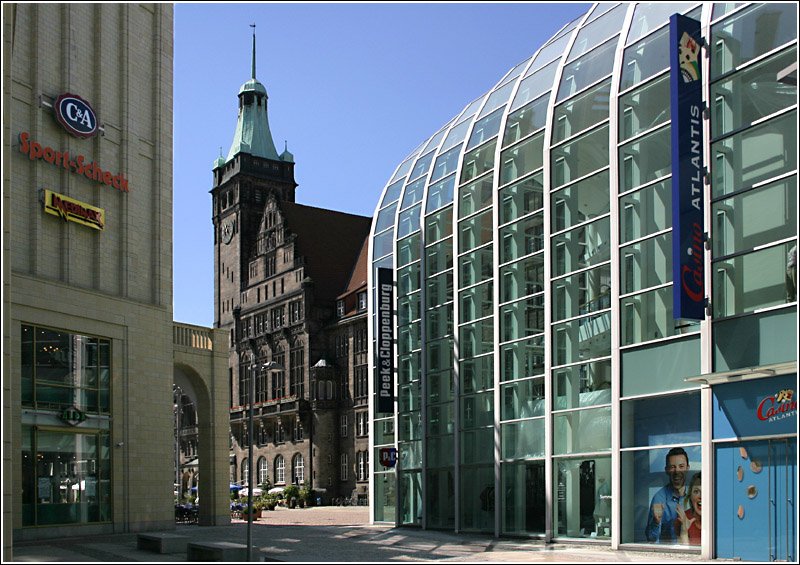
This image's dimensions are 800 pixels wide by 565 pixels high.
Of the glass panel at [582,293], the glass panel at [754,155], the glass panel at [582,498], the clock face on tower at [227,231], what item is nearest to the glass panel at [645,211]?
the glass panel at [582,293]

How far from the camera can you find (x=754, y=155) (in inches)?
1021

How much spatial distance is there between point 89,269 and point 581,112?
17.3 meters

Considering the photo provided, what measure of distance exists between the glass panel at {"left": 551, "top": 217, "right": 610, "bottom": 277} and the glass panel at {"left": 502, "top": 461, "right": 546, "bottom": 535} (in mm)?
6513

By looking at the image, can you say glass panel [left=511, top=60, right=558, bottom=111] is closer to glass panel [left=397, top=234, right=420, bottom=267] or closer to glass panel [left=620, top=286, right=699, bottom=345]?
glass panel [left=397, top=234, right=420, bottom=267]

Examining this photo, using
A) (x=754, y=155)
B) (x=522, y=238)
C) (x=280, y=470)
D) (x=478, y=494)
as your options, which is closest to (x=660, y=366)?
→ (x=754, y=155)

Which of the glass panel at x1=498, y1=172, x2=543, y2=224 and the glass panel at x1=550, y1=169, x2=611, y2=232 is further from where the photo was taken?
the glass panel at x1=498, y1=172, x2=543, y2=224

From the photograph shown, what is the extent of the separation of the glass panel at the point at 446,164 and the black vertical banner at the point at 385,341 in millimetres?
4552

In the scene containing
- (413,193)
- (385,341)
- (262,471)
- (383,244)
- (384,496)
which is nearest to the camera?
(385,341)

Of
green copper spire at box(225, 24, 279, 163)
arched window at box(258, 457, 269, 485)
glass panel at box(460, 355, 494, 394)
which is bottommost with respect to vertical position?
arched window at box(258, 457, 269, 485)

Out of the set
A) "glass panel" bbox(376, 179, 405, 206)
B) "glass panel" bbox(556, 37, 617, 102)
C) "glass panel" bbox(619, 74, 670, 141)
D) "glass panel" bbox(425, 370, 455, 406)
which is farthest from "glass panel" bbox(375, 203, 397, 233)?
"glass panel" bbox(619, 74, 670, 141)

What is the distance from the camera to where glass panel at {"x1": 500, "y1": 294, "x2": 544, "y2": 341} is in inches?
1378

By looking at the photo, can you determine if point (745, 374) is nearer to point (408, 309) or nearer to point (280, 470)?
point (408, 309)

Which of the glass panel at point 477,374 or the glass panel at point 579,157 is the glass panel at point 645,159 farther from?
the glass panel at point 477,374

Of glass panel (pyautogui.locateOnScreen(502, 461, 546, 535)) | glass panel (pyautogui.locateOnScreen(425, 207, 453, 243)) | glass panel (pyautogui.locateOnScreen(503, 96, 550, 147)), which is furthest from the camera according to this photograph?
glass panel (pyautogui.locateOnScreen(425, 207, 453, 243))
